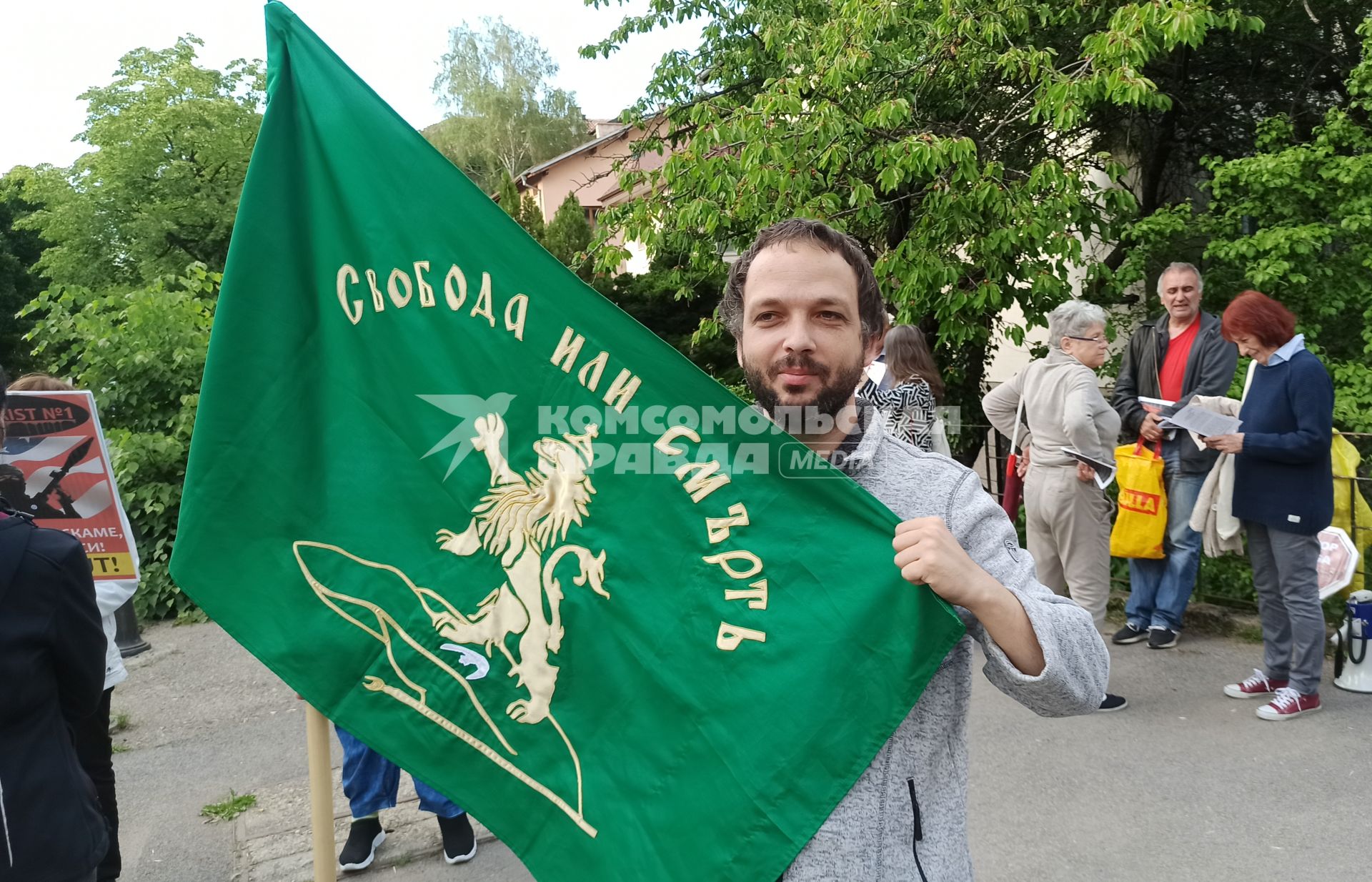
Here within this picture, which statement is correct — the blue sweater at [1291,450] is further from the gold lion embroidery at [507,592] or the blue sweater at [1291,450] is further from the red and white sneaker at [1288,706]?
the gold lion embroidery at [507,592]

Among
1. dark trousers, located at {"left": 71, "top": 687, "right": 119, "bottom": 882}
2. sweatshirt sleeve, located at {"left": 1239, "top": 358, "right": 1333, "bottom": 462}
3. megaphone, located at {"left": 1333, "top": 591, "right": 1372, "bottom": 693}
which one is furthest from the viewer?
megaphone, located at {"left": 1333, "top": 591, "right": 1372, "bottom": 693}

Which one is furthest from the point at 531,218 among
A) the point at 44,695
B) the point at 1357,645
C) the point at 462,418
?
the point at 462,418

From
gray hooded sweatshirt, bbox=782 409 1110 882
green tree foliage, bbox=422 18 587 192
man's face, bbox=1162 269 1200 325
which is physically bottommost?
gray hooded sweatshirt, bbox=782 409 1110 882

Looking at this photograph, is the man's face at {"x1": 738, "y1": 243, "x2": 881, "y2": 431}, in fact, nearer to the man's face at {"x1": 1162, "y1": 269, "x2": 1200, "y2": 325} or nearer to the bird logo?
the bird logo

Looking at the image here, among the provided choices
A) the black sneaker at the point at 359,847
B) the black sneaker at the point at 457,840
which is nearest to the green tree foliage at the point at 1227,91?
the black sneaker at the point at 457,840

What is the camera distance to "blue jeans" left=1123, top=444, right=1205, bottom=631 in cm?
629

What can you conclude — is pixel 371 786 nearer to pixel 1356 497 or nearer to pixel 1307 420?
pixel 1307 420

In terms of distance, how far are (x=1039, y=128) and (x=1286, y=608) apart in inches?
226

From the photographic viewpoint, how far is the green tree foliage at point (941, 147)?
26.0ft

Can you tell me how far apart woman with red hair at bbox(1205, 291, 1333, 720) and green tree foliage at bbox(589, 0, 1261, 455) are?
2826 millimetres

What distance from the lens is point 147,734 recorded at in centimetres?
616

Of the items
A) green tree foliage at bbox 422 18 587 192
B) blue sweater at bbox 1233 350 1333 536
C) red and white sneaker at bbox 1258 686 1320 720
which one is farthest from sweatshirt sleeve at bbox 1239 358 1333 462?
green tree foliage at bbox 422 18 587 192

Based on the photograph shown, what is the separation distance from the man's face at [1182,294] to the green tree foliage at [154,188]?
27580mm

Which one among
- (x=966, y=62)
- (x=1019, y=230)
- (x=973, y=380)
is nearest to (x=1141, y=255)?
(x=1019, y=230)
